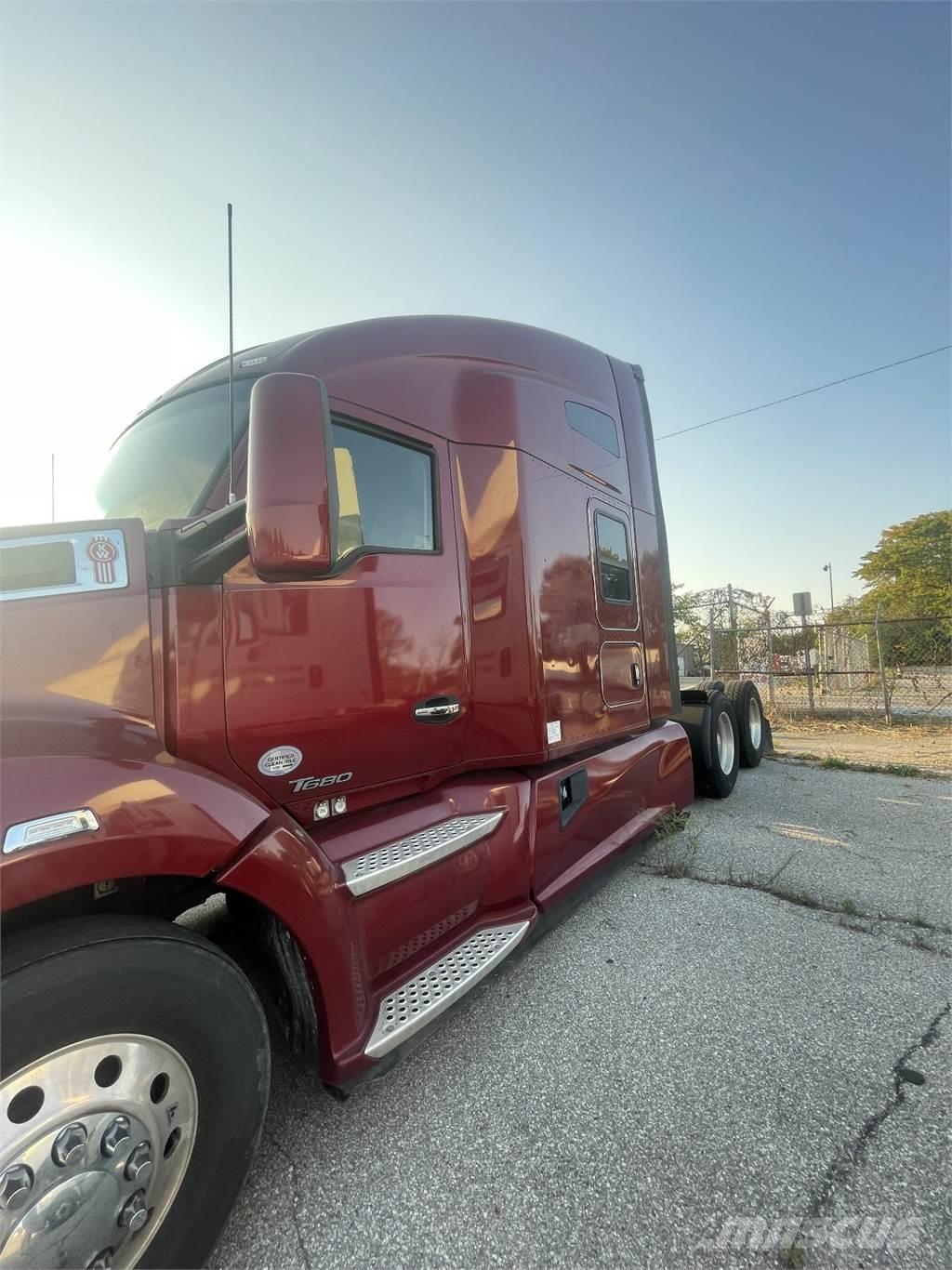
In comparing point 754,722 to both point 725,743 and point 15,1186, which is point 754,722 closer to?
point 725,743

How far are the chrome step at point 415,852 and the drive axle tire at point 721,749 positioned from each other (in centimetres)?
371

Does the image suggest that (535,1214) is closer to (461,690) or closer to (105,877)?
(105,877)

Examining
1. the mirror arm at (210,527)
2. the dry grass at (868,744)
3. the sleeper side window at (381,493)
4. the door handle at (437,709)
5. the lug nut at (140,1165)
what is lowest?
the dry grass at (868,744)

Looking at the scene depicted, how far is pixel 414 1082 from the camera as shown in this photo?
216 centimetres

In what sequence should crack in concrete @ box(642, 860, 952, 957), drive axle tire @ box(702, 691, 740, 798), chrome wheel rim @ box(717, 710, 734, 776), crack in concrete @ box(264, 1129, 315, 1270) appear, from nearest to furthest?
crack in concrete @ box(264, 1129, 315, 1270) → crack in concrete @ box(642, 860, 952, 957) → drive axle tire @ box(702, 691, 740, 798) → chrome wheel rim @ box(717, 710, 734, 776)

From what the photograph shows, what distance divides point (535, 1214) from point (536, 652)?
1.86m

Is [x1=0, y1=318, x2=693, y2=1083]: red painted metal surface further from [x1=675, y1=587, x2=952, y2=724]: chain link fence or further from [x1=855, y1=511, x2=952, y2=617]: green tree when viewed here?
[x1=855, y1=511, x2=952, y2=617]: green tree

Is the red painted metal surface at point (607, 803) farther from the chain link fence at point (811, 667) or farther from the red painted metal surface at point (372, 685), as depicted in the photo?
the chain link fence at point (811, 667)

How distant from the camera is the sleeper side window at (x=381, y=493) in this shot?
2262 millimetres

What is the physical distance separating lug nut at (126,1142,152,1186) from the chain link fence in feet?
37.3

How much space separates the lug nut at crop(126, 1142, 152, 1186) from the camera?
133cm

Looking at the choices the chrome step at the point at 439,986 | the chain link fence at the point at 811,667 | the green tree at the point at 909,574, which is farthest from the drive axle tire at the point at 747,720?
the green tree at the point at 909,574

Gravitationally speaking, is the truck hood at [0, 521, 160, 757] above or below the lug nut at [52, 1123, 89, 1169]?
above

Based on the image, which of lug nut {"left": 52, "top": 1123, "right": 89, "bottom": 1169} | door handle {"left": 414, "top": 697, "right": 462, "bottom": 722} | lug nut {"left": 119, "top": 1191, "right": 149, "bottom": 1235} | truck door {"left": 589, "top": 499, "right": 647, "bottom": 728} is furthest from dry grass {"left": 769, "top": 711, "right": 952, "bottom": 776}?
lug nut {"left": 52, "top": 1123, "right": 89, "bottom": 1169}
